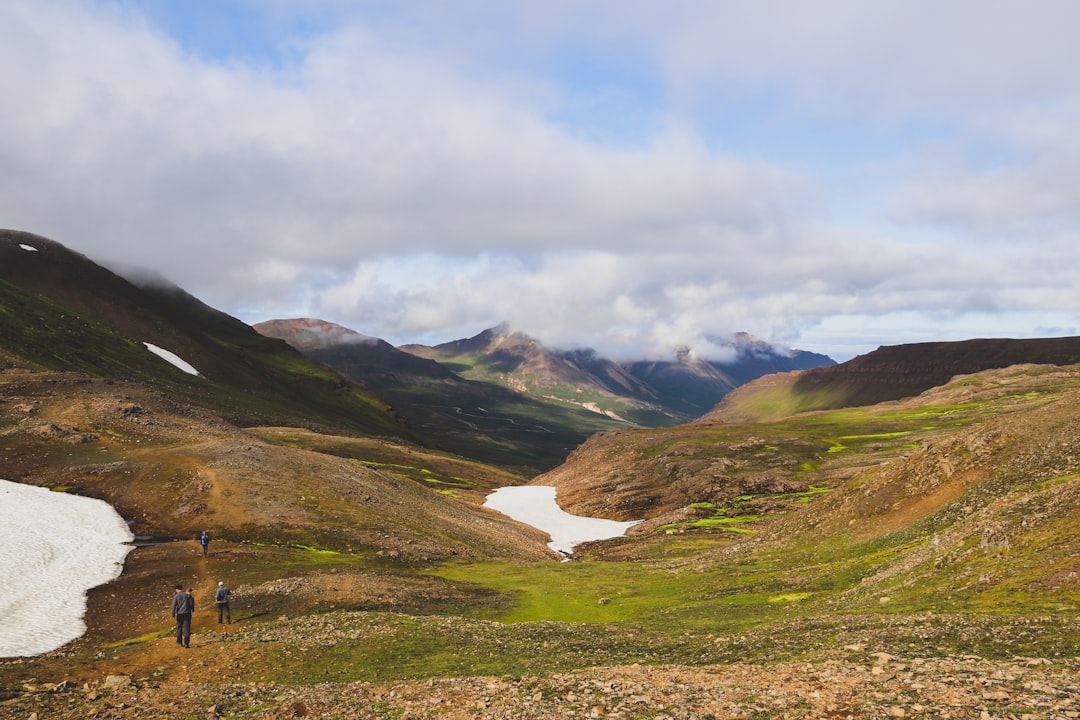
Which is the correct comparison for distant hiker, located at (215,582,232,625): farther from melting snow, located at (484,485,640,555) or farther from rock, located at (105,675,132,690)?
melting snow, located at (484,485,640,555)

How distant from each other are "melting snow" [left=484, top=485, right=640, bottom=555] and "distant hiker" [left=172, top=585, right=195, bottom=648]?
78760 mm

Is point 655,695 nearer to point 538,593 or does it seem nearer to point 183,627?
point 183,627

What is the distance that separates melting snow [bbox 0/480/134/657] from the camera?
42031 mm

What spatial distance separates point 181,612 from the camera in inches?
1452

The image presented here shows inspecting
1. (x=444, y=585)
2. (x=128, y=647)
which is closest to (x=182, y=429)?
(x=444, y=585)

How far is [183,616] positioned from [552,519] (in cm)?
11202

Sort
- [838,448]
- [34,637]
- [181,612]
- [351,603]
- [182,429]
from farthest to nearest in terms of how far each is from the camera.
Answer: [838,448], [182,429], [351,603], [34,637], [181,612]

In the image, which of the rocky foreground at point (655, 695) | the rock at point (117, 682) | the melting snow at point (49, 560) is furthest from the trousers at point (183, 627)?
the rock at point (117, 682)

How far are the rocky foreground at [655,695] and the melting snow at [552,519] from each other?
8557 centimetres

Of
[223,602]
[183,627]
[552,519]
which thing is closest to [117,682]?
[183,627]

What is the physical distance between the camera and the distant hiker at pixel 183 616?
121ft

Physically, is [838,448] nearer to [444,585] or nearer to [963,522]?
[963,522]

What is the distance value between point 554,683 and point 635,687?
3.55 m

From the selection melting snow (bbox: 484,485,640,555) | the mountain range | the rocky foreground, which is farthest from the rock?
melting snow (bbox: 484,485,640,555)
